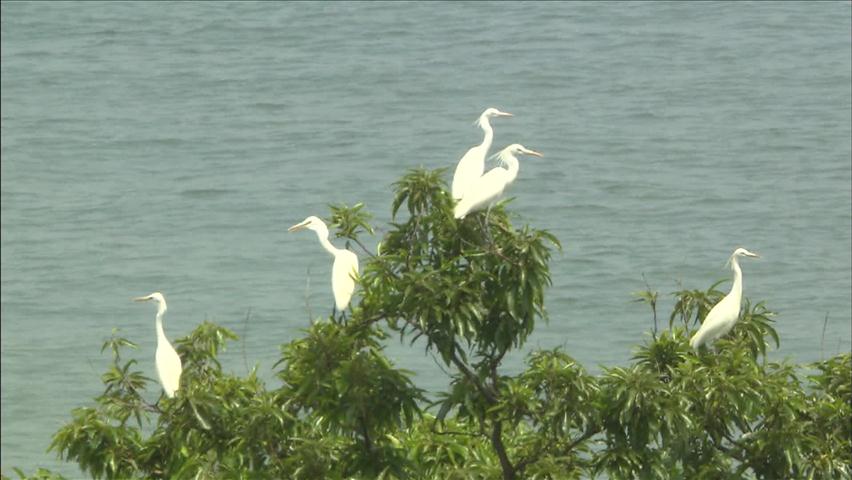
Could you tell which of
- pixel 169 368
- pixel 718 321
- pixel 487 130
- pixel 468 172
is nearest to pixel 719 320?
pixel 718 321

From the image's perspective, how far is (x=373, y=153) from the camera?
23219 mm

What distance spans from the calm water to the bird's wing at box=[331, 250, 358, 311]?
290 inches

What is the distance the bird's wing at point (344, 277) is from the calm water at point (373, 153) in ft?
24.1

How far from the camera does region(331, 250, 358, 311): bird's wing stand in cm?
756

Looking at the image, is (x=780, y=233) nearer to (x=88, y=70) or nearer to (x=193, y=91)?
(x=193, y=91)

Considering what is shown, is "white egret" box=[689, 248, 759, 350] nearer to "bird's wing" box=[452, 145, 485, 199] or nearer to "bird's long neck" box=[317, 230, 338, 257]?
"bird's wing" box=[452, 145, 485, 199]

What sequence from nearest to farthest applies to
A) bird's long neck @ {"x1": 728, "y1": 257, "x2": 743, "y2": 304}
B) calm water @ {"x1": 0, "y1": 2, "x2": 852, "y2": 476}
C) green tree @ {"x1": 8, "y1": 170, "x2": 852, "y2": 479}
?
green tree @ {"x1": 8, "y1": 170, "x2": 852, "y2": 479} < bird's long neck @ {"x1": 728, "y1": 257, "x2": 743, "y2": 304} < calm water @ {"x1": 0, "y1": 2, "x2": 852, "y2": 476}

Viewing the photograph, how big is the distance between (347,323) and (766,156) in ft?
54.2

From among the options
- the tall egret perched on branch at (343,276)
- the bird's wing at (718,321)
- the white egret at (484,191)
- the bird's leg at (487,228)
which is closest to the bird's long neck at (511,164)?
the white egret at (484,191)

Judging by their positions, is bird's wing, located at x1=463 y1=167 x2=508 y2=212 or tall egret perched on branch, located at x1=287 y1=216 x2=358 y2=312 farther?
tall egret perched on branch, located at x1=287 y1=216 x2=358 y2=312

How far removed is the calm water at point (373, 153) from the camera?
18406 millimetres

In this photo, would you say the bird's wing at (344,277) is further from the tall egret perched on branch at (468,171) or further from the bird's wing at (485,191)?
the bird's wing at (485,191)

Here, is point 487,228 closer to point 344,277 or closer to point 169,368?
point 344,277

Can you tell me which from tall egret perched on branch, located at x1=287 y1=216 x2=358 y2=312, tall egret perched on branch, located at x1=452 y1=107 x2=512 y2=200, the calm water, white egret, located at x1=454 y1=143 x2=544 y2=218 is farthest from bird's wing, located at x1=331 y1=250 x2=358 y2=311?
the calm water
